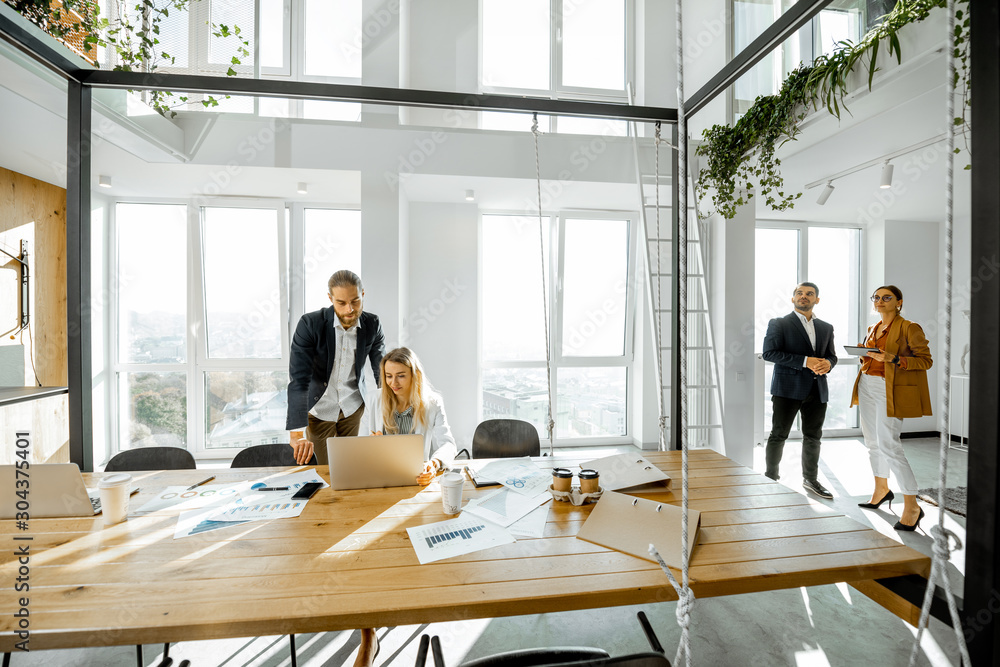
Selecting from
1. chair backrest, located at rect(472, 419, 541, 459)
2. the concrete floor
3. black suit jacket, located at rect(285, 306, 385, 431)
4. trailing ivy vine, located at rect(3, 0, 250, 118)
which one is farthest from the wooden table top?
trailing ivy vine, located at rect(3, 0, 250, 118)

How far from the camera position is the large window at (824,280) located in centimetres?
→ 563

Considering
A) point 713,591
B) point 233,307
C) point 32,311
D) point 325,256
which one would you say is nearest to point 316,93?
point 713,591

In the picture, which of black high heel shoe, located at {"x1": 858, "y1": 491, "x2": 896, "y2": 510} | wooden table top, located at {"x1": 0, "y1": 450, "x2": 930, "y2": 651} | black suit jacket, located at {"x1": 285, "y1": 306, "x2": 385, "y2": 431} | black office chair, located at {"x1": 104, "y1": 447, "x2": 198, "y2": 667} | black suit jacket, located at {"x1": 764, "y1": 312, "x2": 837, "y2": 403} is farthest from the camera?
black suit jacket, located at {"x1": 764, "y1": 312, "x2": 837, "y2": 403}

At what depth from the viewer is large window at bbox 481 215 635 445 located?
511cm

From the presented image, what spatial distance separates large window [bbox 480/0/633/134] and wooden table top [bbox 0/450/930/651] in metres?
4.36

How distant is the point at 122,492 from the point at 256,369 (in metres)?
3.51

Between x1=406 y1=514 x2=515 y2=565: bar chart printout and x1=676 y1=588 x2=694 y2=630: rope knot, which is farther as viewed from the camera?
x1=406 y1=514 x2=515 y2=565: bar chart printout

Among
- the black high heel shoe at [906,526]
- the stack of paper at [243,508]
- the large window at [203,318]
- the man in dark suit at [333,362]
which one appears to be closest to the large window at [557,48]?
the large window at [203,318]

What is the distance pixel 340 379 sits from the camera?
2.86 m

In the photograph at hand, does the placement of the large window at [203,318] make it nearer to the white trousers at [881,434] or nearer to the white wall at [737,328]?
A: the white wall at [737,328]

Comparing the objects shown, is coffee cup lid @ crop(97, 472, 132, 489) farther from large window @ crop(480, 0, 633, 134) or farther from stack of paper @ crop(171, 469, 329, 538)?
large window @ crop(480, 0, 633, 134)

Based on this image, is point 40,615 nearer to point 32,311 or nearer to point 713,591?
point 713,591

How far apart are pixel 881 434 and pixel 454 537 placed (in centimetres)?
350

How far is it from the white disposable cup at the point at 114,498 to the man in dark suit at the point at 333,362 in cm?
115
